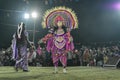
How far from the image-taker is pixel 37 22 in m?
35.3

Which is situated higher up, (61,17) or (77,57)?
(61,17)

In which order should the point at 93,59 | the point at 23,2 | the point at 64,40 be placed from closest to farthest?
the point at 64,40 → the point at 93,59 → the point at 23,2

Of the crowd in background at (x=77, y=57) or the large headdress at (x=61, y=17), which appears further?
the crowd in background at (x=77, y=57)

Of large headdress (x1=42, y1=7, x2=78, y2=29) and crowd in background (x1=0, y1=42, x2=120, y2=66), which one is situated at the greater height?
large headdress (x1=42, y1=7, x2=78, y2=29)

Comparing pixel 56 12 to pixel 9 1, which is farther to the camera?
pixel 9 1

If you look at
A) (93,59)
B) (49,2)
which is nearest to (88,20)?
(49,2)

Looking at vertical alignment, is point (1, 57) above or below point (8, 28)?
below

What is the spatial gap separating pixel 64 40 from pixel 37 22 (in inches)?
881

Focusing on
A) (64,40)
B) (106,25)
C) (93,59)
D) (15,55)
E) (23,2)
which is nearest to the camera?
(64,40)

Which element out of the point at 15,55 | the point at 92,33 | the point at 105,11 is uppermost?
the point at 105,11

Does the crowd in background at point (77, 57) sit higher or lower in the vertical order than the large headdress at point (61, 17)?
lower

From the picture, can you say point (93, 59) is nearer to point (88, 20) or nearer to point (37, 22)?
point (88, 20)

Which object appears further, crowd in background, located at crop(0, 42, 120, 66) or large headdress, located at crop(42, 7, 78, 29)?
crowd in background, located at crop(0, 42, 120, 66)

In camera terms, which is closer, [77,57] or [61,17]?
[61,17]
